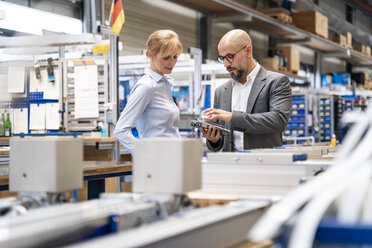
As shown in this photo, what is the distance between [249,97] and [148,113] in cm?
59

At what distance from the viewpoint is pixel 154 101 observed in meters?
2.90

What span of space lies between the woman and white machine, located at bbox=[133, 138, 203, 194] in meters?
1.46

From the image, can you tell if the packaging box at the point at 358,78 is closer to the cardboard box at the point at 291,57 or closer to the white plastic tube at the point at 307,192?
the cardboard box at the point at 291,57

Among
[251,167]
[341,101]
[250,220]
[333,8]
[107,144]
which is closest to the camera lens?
[250,220]

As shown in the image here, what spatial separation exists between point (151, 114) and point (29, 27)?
527 cm

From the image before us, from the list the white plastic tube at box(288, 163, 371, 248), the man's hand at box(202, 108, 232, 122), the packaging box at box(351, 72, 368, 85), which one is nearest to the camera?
the white plastic tube at box(288, 163, 371, 248)

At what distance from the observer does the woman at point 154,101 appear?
9.29ft

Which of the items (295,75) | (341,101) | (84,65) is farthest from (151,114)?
Result: (341,101)

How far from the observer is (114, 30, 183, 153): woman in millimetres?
2832

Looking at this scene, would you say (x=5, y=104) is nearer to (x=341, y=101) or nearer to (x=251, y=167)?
(x=251, y=167)

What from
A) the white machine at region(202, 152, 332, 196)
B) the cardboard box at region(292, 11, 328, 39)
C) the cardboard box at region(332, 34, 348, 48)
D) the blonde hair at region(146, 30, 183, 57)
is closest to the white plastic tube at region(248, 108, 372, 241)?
the white machine at region(202, 152, 332, 196)

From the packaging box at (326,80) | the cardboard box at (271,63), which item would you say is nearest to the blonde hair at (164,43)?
the cardboard box at (271,63)

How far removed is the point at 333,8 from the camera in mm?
16391

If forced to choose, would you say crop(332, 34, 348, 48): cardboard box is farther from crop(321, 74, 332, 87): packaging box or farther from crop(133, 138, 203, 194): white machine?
crop(133, 138, 203, 194): white machine
